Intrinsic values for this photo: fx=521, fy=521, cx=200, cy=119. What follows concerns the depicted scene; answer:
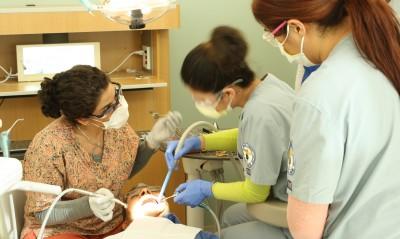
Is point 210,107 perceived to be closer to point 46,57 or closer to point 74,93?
point 74,93

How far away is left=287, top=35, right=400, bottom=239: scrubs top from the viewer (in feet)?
3.67

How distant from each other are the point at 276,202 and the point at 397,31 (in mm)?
710

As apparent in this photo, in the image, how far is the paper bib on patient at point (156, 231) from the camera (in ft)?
5.47

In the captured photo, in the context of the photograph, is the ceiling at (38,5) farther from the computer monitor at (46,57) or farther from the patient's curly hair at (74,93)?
the patient's curly hair at (74,93)

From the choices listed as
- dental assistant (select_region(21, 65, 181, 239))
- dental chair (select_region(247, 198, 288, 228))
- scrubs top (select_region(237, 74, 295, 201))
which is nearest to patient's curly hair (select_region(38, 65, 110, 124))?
dental assistant (select_region(21, 65, 181, 239))

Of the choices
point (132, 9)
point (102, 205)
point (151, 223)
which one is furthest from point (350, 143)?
point (102, 205)

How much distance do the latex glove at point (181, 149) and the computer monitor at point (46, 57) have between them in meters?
0.91

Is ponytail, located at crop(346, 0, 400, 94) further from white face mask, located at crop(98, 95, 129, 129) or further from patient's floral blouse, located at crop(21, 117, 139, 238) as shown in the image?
patient's floral blouse, located at crop(21, 117, 139, 238)

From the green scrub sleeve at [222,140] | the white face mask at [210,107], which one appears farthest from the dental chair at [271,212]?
the green scrub sleeve at [222,140]

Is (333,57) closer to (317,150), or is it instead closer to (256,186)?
(317,150)

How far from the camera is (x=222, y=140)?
6.91ft

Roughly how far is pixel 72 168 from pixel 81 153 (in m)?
0.07

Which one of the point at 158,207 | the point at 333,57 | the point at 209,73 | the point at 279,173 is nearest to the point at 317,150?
the point at 333,57

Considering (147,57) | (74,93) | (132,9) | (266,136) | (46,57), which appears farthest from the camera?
(147,57)
